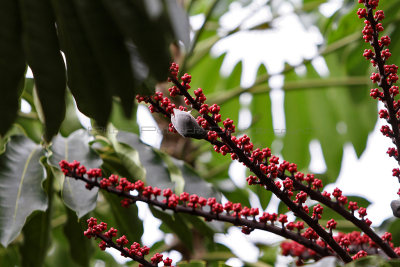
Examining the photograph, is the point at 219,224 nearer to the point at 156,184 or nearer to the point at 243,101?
the point at 156,184

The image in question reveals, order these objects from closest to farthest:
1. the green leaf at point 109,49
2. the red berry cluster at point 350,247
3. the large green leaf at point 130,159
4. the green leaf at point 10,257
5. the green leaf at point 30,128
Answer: the green leaf at point 109,49 → the red berry cluster at point 350,247 → the large green leaf at point 130,159 → the green leaf at point 10,257 → the green leaf at point 30,128

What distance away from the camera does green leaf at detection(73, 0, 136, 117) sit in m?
0.75

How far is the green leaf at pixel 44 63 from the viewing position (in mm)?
814

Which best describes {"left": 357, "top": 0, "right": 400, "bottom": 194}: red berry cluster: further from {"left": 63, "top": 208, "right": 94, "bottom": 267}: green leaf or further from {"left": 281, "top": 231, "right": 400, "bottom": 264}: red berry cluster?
{"left": 63, "top": 208, "right": 94, "bottom": 267}: green leaf

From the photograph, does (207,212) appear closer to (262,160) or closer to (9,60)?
(262,160)

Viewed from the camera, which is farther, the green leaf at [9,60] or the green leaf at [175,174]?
the green leaf at [175,174]

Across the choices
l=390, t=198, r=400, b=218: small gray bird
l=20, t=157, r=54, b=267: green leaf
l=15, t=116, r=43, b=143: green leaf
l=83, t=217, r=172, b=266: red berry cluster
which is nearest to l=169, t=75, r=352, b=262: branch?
l=390, t=198, r=400, b=218: small gray bird

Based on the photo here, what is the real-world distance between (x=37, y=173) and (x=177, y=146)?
824 millimetres

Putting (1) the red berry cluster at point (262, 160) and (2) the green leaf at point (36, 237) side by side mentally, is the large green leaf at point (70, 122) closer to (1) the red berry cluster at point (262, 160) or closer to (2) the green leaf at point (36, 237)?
(2) the green leaf at point (36, 237)

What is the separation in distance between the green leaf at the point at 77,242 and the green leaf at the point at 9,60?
3.07 feet

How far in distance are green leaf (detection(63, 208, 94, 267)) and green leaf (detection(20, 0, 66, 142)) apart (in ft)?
3.16

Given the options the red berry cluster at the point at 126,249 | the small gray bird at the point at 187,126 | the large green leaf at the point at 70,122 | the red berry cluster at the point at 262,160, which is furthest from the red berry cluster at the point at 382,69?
the large green leaf at the point at 70,122

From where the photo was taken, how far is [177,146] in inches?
89.8

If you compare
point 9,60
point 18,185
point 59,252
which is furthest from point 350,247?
point 59,252
